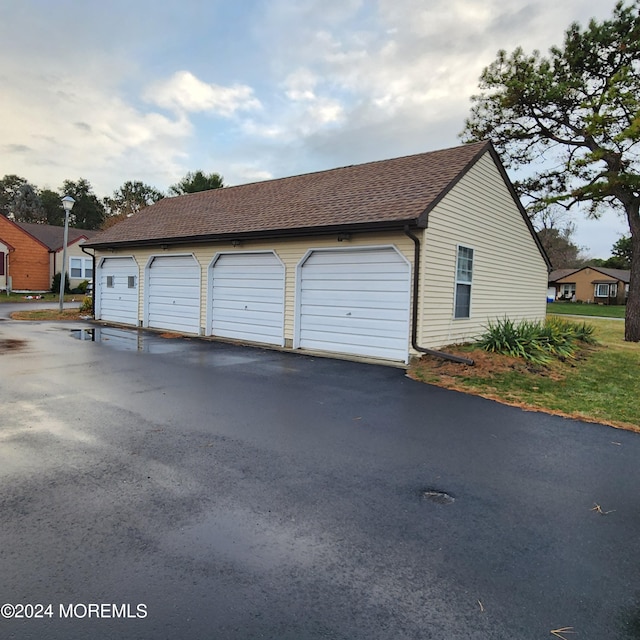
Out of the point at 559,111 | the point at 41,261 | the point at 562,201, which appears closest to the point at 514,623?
the point at 562,201

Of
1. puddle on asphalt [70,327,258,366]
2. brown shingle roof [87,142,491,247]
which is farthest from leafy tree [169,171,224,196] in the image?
puddle on asphalt [70,327,258,366]

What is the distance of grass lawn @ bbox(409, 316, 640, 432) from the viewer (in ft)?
20.0

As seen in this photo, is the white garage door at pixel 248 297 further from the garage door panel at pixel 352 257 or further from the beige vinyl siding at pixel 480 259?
the beige vinyl siding at pixel 480 259

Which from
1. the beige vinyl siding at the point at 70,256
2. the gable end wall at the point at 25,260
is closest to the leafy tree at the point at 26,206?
the gable end wall at the point at 25,260

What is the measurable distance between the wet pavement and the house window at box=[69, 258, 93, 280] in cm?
2983

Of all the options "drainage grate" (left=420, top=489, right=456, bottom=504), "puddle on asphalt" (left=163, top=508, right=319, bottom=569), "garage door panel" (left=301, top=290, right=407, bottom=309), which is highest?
"garage door panel" (left=301, top=290, right=407, bottom=309)

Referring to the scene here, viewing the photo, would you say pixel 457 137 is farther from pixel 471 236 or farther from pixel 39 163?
pixel 39 163

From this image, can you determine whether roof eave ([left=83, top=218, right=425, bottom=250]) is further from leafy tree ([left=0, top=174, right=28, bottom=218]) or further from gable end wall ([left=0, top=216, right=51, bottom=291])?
leafy tree ([left=0, top=174, right=28, bottom=218])

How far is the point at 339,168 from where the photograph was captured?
47.8ft

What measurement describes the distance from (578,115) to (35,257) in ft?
112

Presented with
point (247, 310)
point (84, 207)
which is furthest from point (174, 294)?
point (84, 207)

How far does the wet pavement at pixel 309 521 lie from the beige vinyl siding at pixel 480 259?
387 centimetres

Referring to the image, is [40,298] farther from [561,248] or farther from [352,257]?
[561,248]

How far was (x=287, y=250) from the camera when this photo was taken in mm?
10922
